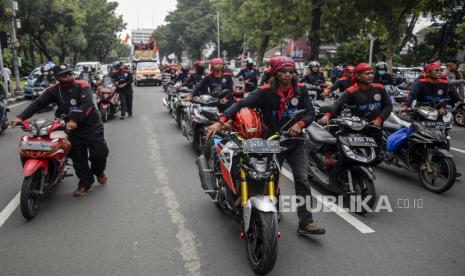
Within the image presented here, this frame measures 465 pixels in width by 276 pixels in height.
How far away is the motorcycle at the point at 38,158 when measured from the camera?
193 inches

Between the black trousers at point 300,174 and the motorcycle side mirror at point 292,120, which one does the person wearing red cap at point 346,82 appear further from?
the motorcycle side mirror at point 292,120

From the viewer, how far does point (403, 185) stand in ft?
20.9

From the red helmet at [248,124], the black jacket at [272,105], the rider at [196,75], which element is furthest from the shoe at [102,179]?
the rider at [196,75]

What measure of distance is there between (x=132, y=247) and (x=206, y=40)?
6678 centimetres

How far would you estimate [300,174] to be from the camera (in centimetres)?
441

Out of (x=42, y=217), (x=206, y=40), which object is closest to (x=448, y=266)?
(x=42, y=217)

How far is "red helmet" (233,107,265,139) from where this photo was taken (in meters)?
4.37

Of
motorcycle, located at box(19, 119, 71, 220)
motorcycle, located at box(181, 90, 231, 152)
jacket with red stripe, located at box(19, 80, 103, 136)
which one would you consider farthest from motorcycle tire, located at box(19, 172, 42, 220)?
motorcycle, located at box(181, 90, 231, 152)

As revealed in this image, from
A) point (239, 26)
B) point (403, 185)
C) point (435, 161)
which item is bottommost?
point (403, 185)

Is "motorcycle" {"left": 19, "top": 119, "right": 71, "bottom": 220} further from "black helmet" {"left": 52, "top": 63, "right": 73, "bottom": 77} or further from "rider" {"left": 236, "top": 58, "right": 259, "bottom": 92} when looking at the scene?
"rider" {"left": 236, "top": 58, "right": 259, "bottom": 92}

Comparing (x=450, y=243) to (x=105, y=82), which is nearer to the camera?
(x=450, y=243)

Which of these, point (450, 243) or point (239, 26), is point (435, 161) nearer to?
point (450, 243)

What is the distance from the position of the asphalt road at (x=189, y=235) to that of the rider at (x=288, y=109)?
33cm

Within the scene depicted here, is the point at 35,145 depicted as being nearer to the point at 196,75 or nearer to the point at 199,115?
the point at 199,115
